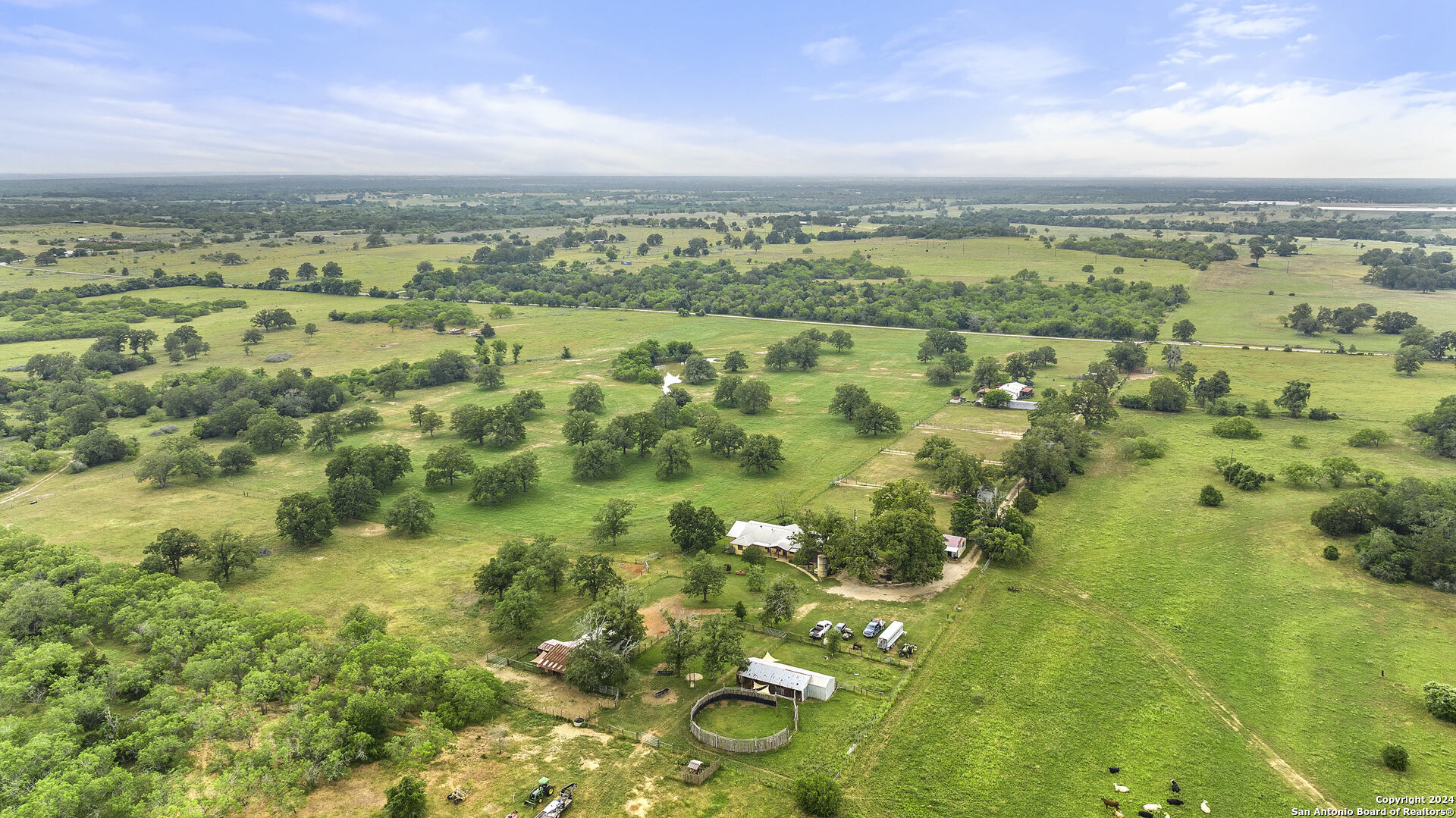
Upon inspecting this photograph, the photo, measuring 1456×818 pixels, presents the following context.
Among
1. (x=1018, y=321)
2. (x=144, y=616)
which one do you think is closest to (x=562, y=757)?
(x=144, y=616)

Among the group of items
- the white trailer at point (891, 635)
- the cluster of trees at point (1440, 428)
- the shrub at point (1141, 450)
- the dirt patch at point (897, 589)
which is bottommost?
the dirt patch at point (897, 589)

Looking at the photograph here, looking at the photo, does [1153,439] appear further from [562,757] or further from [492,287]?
[492,287]

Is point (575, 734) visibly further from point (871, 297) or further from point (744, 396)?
point (871, 297)

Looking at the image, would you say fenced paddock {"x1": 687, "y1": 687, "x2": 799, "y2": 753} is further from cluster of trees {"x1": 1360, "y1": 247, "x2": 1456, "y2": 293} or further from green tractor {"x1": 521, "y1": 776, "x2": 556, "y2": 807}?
cluster of trees {"x1": 1360, "y1": 247, "x2": 1456, "y2": 293}

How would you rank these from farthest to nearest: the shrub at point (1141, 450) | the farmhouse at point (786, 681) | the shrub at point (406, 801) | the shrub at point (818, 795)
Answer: the shrub at point (1141, 450) → the farmhouse at point (786, 681) → the shrub at point (818, 795) → the shrub at point (406, 801)

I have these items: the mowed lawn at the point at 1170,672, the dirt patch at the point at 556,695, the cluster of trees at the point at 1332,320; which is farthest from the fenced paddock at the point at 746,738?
the cluster of trees at the point at 1332,320

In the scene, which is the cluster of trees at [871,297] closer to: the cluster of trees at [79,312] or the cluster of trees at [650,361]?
the cluster of trees at [650,361]
